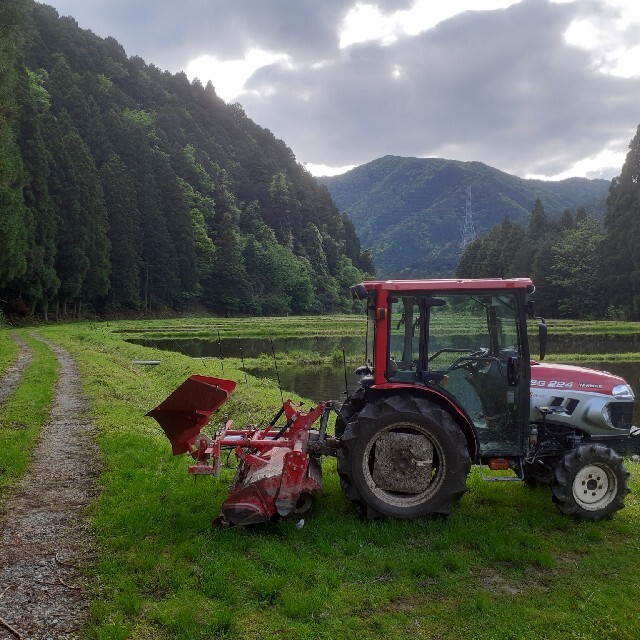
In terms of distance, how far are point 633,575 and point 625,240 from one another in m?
61.0

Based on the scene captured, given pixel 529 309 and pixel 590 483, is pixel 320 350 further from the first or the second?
pixel 529 309

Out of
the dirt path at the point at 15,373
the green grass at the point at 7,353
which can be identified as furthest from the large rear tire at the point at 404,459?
the green grass at the point at 7,353

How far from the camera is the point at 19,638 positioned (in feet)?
12.8

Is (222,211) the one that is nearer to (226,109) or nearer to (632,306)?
(226,109)

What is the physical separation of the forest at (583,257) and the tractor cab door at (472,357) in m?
56.8

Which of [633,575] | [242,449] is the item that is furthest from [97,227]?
[633,575]

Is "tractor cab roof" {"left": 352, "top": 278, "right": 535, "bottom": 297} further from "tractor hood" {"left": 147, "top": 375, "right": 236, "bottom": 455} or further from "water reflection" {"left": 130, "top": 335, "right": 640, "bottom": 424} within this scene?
"water reflection" {"left": 130, "top": 335, "right": 640, "bottom": 424}

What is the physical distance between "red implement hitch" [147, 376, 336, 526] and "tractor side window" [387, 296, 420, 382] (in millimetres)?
1153

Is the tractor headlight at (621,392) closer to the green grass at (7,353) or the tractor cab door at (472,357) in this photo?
the tractor cab door at (472,357)

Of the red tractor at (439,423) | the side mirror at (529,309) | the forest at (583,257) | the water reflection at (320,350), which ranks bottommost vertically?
the water reflection at (320,350)

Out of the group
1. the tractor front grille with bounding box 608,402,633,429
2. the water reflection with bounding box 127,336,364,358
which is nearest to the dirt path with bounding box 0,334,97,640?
the tractor front grille with bounding box 608,402,633,429

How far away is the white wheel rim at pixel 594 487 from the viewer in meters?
6.29

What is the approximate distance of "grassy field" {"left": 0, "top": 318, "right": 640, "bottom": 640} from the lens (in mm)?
4246

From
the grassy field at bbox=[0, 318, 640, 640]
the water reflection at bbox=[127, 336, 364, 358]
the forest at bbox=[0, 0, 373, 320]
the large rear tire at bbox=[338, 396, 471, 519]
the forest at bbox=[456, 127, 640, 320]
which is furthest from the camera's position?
the forest at bbox=[456, 127, 640, 320]
